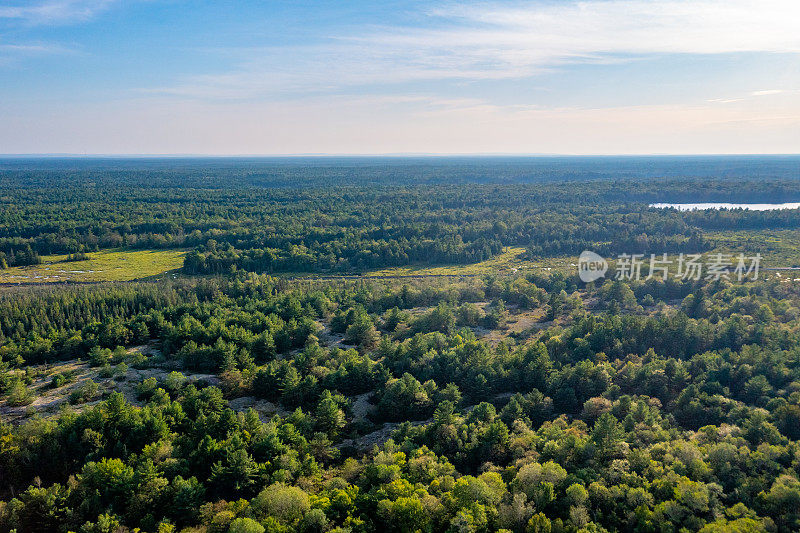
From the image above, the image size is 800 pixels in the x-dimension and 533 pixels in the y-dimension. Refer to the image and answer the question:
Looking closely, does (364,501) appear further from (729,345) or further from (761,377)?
(729,345)

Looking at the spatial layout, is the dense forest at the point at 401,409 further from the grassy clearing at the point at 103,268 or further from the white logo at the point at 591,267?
the grassy clearing at the point at 103,268

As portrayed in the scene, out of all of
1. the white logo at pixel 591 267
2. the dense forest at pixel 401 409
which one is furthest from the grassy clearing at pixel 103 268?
the white logo at pixel 591 267

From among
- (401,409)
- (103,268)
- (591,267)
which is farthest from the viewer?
(103,268)

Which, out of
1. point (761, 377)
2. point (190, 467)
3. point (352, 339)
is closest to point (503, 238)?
point (352, 339)

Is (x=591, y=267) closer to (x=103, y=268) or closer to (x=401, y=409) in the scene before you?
(x=401, y=409)

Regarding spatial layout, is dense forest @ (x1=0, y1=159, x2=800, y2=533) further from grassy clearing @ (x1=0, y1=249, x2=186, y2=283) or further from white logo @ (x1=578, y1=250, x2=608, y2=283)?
grassy clearing @ (x1=0, y1=249, x2=186, y2=283)

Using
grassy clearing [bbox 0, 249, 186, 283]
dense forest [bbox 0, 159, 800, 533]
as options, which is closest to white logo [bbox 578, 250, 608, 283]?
dense forest [bbox 0, 159, 800, 533]

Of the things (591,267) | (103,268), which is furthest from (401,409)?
(103,268)
